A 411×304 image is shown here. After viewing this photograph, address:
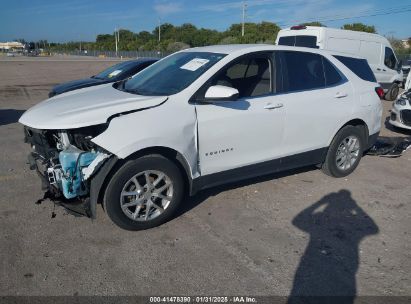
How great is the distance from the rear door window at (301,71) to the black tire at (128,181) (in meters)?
1.72

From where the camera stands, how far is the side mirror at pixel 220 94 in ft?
11.7

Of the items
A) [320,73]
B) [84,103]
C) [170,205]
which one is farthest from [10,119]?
[320,73]

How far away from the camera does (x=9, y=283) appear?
2865 millimetres

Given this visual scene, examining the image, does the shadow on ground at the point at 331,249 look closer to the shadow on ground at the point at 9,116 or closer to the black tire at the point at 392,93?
the shadow on ground at the point at 9,116

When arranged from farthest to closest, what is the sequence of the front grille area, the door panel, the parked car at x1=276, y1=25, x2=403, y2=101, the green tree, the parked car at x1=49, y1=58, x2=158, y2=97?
1. the green tree
2. the parked car at x1=276, y1=25, x2=403, y2=101
3. the parked car at x1=49, y1=58, x2=158, y2=97
4. the front grille area
5. the door panel

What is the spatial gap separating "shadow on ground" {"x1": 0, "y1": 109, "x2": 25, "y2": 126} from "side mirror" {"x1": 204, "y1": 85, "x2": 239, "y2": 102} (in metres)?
6.73

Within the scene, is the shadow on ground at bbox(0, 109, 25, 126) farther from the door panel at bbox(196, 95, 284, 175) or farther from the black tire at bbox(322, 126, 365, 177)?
the black tire at bbox(322, 126, 365, 177)

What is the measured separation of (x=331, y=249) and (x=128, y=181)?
2.01m

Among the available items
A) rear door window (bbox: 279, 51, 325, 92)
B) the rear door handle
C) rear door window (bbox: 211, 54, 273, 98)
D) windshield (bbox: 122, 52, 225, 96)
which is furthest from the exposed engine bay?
the rear door handle

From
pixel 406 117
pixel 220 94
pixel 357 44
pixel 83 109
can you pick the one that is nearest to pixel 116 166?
pixel 83 109

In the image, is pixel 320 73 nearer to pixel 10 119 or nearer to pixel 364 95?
pixel 364 95

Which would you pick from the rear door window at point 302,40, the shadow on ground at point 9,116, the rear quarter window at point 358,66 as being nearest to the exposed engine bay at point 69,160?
the rear quarter window at point 358,66

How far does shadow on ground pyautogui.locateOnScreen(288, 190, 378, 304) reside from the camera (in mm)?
2855

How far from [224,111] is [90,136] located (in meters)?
1.36
